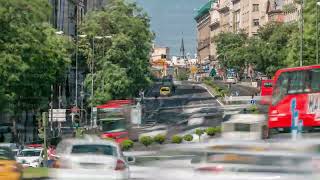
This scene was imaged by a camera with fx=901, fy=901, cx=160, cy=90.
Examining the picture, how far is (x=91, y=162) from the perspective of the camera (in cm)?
2244

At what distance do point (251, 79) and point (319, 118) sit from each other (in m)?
121

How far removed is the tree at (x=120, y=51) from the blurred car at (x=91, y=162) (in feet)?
190

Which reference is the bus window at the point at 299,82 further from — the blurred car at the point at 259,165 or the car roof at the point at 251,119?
the blurred car at the point at 259,165

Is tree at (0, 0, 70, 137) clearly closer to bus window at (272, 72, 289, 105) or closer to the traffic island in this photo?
bus window at (272, 72, 289, 105)

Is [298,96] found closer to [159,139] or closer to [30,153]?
[30,153]

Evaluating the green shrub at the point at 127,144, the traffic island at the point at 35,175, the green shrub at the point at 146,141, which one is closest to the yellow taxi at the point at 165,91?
the green shrub at the point at 146,141

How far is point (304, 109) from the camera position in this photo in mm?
39531

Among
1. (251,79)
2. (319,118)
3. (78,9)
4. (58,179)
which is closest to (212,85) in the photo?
(251,79)

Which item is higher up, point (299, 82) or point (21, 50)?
point (21, 50)

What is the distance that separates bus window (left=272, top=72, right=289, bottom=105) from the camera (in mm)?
40188

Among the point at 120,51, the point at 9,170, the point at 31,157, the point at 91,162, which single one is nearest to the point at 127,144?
the point at 31,157

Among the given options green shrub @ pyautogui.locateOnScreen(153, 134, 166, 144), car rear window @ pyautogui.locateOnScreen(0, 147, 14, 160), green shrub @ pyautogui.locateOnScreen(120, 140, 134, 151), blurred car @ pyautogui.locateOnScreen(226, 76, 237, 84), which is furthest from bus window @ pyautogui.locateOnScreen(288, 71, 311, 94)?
blurred car @ pyautogui.locateOnScreen(226, 76, 237, 84)

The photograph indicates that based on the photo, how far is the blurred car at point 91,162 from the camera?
2220 cm

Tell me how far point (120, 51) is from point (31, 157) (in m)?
37.7
